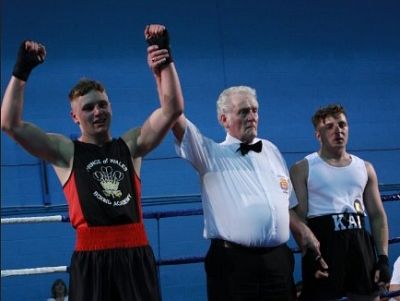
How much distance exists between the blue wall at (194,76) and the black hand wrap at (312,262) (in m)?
2.58

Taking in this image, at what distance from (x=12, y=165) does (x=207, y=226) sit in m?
2.93

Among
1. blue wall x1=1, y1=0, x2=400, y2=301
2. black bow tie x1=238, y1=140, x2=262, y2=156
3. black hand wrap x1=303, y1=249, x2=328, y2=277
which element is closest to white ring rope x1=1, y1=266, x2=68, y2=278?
black bow tie x1=238, y1=140, x2=262, y2=156

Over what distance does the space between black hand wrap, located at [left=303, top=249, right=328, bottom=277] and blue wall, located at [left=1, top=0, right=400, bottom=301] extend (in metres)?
2.58

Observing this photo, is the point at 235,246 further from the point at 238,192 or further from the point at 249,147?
the point at 249,147

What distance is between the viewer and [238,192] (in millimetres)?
2676

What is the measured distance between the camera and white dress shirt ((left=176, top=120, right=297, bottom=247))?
2.62 metres

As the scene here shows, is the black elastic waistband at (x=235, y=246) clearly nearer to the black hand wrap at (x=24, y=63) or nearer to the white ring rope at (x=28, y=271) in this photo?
the white ring rope at (x=28, y=271)

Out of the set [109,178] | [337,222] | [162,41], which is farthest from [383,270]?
[162,41]

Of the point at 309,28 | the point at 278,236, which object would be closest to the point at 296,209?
the point at 278,236

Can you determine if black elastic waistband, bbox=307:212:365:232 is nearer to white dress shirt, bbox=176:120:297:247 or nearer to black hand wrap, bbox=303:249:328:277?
black hand wrap, bbox=303:249:328:277

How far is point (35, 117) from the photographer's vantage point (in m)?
5.30

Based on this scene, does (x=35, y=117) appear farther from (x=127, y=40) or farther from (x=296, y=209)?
(x=296, y=209)

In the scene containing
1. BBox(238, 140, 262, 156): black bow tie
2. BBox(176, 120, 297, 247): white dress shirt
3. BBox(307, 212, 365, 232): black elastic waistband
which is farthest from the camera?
BBox(307, 212, 365, 232): black elastic waistband

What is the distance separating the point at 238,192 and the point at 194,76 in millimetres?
3150
